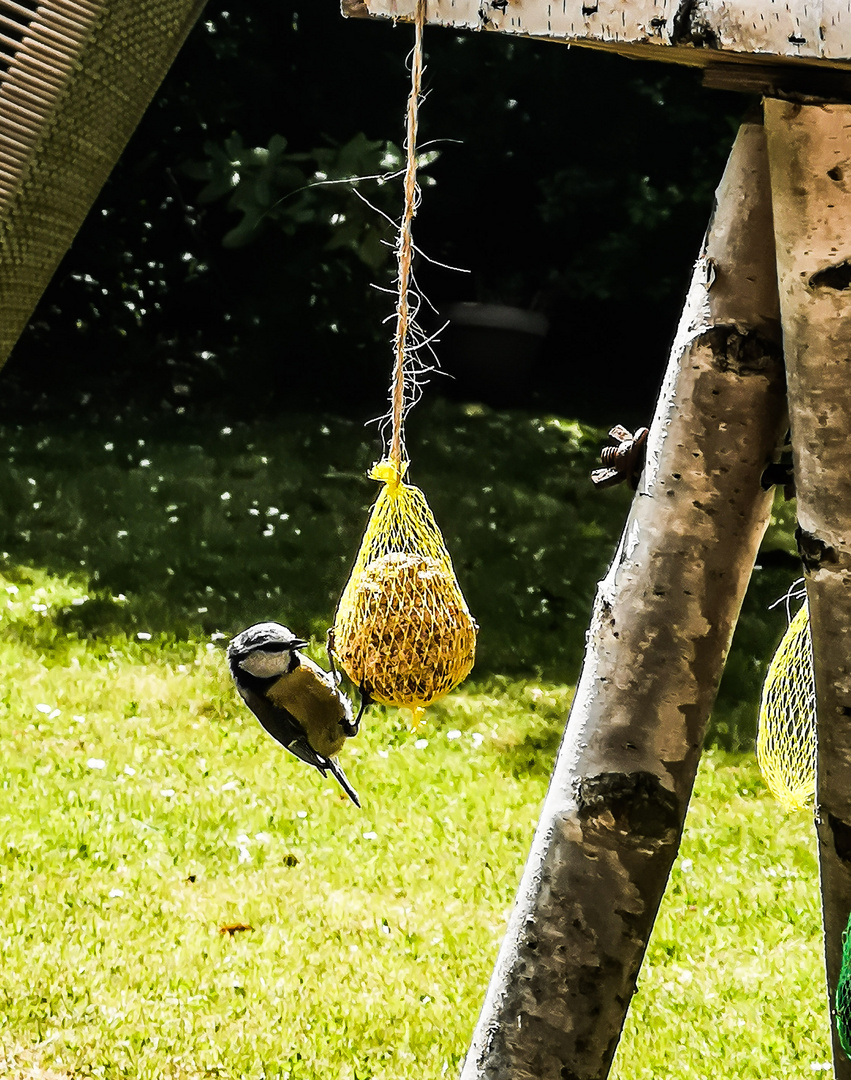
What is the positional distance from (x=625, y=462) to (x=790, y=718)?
1.15 m

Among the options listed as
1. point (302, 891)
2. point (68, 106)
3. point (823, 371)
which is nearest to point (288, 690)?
point (68, 106)

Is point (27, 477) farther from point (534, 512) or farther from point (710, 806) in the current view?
point (710, 806)

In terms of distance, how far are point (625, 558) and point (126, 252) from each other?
26.9ft

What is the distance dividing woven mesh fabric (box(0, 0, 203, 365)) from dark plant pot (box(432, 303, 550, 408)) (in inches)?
295

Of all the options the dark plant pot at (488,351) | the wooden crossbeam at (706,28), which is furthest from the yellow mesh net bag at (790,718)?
the dark plant pot at (488,351)

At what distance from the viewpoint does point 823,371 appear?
5.53 feet

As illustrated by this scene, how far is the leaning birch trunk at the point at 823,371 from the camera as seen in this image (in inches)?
64.7

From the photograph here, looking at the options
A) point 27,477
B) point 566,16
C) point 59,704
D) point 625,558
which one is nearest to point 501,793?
point 59,704

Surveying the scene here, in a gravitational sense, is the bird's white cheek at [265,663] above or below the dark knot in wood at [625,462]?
below

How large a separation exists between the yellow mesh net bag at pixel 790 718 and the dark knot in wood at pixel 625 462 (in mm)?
580

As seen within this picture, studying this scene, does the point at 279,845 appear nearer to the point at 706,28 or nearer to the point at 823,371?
the point at 823,371

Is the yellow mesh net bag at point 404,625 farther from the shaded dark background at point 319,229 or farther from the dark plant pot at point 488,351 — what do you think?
the dark plant pot at point 488,351

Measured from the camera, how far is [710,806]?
14.8 feet

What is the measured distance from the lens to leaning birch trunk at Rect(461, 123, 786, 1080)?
1804 mm
